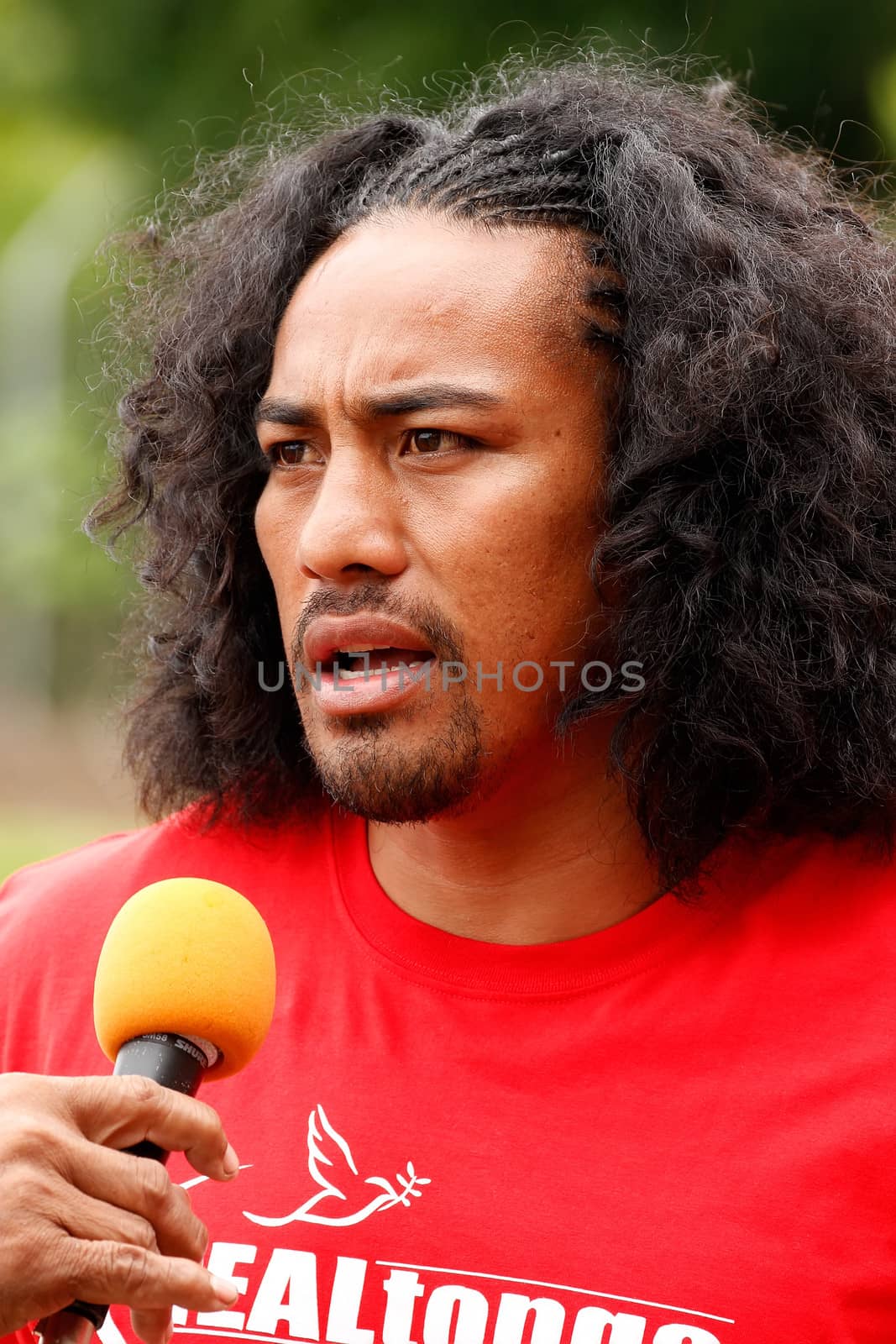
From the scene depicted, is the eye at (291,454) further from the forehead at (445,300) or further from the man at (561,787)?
Result: the forehead at (445,300)

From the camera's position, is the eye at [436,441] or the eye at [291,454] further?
the eye at [291,454]

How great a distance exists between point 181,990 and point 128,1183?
0.26 meters

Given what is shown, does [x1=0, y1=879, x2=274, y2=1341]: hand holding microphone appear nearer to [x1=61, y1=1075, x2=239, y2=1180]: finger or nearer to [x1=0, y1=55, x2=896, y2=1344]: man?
[x1=61, y1=1075, x2=239, y2=1180]: finger

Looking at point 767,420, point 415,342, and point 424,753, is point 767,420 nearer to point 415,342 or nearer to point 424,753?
point 415,342

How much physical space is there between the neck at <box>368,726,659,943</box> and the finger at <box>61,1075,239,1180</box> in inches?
39.0

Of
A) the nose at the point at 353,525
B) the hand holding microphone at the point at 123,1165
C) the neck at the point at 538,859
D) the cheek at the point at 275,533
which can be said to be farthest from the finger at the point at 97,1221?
the cheek at the point at 275,533

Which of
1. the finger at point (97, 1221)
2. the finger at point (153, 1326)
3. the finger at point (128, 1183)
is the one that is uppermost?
the finger at point (128, 1183)

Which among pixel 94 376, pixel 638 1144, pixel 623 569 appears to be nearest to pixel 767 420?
pixel 623 569

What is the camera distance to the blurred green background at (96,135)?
34.5 ft

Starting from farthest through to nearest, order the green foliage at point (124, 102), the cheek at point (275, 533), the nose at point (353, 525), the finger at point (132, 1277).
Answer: the green foliage at point (124, 102) → the cheek at point (275, 533) → the nose at point (353, 525) → the finger at point (132, 1277)

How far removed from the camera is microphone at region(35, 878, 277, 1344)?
203 cm

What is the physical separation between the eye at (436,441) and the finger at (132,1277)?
1.43 meters

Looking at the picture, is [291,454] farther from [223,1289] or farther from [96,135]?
[96,135]

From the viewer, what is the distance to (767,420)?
2904 mm
